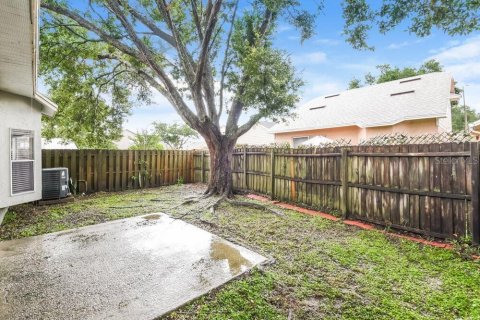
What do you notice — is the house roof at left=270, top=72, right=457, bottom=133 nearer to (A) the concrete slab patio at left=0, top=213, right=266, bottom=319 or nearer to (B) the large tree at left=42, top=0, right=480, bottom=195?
(B) the large tree at left=42, top=0, right=480, bottom=195

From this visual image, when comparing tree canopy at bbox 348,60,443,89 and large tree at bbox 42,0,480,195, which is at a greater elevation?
tree canopy at bbox 348,60,443,89

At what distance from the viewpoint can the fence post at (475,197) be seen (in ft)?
11.9

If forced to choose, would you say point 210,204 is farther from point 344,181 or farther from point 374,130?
point 374,130

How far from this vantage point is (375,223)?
4992mm

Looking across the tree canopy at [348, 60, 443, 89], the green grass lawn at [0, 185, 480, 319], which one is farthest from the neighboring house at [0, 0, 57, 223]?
the tree canopy at [348, 60, 443, 89]

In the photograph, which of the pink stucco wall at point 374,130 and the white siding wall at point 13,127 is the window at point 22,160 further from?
the pink stucco wall at point 374,130

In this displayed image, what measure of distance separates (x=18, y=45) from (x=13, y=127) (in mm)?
3404

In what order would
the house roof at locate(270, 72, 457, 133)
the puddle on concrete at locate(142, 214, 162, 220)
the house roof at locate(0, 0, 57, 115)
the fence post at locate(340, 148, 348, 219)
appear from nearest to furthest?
the house roof at locate(0, 0, 57, 115)
the fence post at locate(340, 148, 348, 219)
the puddle on concrete at locate(142, 214, 162, 220)
the house roof at locate(270, 72, 457, 133)

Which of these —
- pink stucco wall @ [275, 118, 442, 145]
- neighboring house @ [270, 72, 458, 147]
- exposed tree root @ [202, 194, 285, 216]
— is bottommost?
exposed tree root @ [202, 194, 285, 216]

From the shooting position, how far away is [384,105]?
12273mm

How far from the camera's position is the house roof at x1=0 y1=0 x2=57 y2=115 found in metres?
2.15

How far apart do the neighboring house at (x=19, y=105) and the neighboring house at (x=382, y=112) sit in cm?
735

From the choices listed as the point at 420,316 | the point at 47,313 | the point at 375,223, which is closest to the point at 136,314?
the point at 47,313

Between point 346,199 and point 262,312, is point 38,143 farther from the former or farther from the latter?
point 346,199
